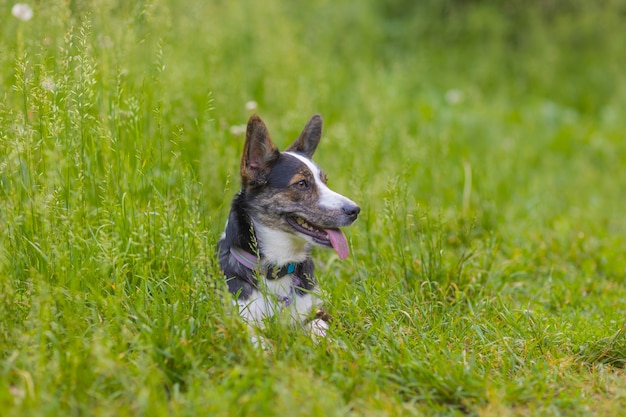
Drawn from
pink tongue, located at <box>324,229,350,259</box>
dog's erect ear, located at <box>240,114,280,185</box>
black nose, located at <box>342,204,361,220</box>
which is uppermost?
dog's erect ear, located at <box>240,114,280,185</box>

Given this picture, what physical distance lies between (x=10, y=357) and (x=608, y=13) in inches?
393

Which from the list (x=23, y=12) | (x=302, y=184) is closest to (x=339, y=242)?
(x=302, y=184)

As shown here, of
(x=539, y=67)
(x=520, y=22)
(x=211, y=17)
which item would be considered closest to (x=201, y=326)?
(x=211, y=17)

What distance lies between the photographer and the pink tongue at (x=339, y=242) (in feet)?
11.0

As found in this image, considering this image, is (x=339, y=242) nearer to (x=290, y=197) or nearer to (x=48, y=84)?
(x=290, y=197)

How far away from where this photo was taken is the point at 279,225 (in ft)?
11.5

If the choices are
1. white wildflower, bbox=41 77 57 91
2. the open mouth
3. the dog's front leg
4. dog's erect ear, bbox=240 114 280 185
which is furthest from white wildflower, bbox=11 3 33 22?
the dog's front leg

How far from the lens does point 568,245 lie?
501cm

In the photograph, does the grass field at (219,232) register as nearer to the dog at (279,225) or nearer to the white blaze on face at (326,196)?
the dog at (279,225)

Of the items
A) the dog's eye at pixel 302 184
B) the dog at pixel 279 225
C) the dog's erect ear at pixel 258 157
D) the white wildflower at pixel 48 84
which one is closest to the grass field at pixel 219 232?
the white wildflower at pixel 48 84

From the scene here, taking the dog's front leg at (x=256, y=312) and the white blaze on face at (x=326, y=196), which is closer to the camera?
the dog's front leg at (x=256, y=312)

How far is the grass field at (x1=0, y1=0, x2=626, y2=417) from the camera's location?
262cm

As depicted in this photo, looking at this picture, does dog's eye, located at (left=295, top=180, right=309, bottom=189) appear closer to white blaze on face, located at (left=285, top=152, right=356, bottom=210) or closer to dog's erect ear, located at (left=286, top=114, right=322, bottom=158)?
white blaze on face, located at (left=285, top=152, right=356, bottom=210)

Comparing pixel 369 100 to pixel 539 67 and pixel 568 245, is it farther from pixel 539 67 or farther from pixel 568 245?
pixel 539 67
